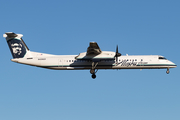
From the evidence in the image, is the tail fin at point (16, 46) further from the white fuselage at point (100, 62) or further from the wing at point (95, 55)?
the wing at point (95, 55)

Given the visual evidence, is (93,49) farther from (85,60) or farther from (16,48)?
(16,48)

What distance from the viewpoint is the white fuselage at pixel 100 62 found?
102ft

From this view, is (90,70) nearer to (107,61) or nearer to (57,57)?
(107,61)

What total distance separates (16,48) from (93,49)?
32.0 ft

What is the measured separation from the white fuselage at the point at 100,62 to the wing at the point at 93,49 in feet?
4.83

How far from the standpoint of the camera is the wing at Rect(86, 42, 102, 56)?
28312 millimetres

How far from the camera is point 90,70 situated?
31500mm

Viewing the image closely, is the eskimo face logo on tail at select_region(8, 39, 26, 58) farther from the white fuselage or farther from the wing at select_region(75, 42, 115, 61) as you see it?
the wing at select_region(75, 42, 115, 61)

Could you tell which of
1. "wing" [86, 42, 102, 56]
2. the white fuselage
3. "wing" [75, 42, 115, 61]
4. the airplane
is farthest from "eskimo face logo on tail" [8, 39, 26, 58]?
"wing" [86, 42, 102, 56]

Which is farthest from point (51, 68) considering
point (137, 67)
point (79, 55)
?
point (137, 67)

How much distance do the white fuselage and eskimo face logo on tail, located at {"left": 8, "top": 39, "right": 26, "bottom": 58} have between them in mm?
667

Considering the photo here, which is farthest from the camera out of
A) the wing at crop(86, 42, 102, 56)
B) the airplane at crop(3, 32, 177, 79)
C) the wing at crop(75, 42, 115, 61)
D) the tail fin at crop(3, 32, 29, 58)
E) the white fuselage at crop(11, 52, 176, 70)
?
the tail fin at crop(3, 32, 29, 58)

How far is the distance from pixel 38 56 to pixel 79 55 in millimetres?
5399

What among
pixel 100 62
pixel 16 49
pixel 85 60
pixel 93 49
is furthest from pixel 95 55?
pixel 16 49
